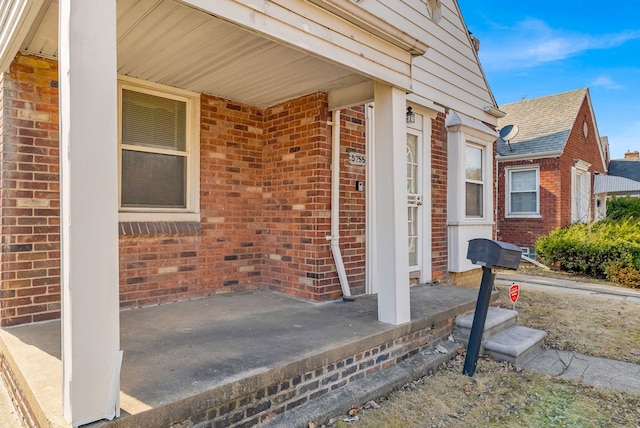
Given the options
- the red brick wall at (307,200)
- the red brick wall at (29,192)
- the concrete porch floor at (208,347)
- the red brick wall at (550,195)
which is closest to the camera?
the concrete porch floor at (208,347)

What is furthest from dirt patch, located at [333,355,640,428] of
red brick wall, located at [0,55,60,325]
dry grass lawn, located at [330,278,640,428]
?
red brick wall, located at [0,55,60,325]

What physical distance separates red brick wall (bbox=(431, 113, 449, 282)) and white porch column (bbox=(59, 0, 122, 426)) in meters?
4.92

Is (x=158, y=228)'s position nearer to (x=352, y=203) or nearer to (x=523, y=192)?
(x=352, y=203)

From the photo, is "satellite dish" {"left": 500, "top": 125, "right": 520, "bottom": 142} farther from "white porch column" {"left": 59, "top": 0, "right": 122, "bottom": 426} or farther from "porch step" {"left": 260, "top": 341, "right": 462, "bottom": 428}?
"white porch column" {"left": 59, "top": 0, "right": 122, "bottom": 426}

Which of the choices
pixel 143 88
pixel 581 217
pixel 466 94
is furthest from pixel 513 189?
pixel 143 88

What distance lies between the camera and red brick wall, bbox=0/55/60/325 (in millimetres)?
3232

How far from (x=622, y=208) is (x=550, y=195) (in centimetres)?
415

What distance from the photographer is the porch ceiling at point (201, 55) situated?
271 cm

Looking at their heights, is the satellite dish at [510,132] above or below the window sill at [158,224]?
above

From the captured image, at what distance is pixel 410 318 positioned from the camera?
3686 millimetres

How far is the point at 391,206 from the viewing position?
352cm

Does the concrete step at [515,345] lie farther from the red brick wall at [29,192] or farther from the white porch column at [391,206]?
the red brick wall at [29,192]

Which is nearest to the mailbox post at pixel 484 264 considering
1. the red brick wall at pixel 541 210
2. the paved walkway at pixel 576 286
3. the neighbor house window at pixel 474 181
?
the neighbor house window at pixel 474 181

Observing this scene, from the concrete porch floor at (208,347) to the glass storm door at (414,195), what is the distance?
125 cm
